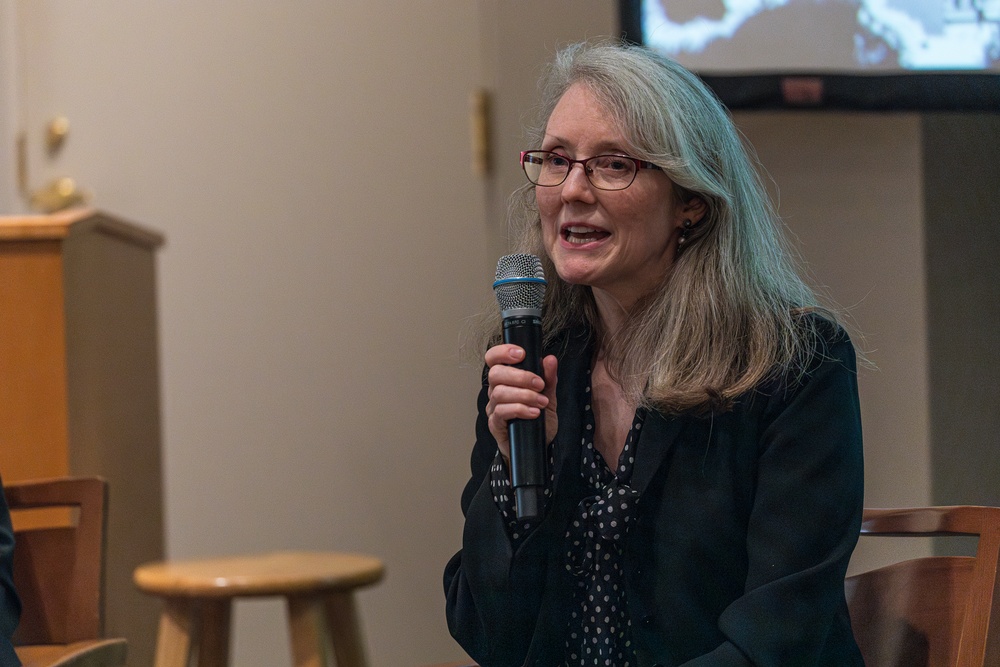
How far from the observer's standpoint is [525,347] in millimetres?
1325

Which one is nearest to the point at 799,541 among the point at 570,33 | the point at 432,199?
the point at 570,33

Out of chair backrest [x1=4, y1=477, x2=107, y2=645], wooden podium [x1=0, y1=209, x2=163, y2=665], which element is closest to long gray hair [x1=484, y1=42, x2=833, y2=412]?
chair backrest [x1=4, y1=477, x2=107, y2=645]

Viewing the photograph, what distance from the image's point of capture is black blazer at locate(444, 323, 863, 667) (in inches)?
51.4

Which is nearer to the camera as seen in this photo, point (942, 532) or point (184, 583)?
point (184, 583)

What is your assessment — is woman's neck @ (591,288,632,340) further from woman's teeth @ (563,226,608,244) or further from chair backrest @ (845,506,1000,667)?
chair backrest @ (845,506,1000,667)

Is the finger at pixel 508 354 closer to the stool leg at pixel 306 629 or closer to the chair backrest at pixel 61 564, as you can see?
the stool leg at pixel 306 629

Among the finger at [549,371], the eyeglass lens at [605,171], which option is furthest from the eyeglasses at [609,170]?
the finger at [549,371]

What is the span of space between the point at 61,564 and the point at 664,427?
1060 mm

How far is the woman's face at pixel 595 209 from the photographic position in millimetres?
1478

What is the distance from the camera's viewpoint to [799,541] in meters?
1.32

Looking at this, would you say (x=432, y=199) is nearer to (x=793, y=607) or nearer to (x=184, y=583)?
(x=793, y=607)

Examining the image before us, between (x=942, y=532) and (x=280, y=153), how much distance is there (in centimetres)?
265

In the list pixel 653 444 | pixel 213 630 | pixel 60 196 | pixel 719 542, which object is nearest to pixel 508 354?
pixel 653 444

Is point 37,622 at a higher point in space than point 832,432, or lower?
lower
